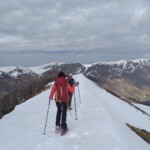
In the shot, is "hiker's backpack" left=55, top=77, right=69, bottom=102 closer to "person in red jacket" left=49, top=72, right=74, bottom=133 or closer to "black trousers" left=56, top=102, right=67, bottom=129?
"person in red jacket" left=49, top=72, right=74, bottom=133

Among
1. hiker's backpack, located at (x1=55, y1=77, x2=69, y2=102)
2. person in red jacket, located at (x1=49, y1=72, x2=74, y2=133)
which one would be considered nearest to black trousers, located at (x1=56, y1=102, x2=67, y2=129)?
person in red jacket, located at (x1=49, y1=72, x2=74, y2=133)

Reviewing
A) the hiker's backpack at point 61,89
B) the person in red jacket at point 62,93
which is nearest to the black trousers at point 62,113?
the person in red jacket at point 62,93

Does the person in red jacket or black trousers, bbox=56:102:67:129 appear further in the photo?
black trousers, bbox=56:102:67:129

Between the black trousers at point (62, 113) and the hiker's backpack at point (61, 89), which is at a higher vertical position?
the hiker's backpack at point (61, 89)

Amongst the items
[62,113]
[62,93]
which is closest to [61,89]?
[62,93]

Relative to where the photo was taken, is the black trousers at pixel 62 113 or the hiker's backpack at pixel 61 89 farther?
the black trousers at pixel 62 113

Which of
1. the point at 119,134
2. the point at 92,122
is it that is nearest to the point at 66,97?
the point at 92,122

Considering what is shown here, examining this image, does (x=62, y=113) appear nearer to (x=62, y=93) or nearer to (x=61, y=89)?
(x=62, y=93)

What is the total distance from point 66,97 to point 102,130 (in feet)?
10.2

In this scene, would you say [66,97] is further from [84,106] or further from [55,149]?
[84,106]

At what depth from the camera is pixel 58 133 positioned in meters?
21.8

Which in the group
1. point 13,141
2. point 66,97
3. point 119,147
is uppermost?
point 66,97

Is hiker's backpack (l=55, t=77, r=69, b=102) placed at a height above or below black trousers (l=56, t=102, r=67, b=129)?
above

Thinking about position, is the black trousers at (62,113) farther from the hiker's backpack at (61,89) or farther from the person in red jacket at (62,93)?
the hiker's backpack at (61,89)
